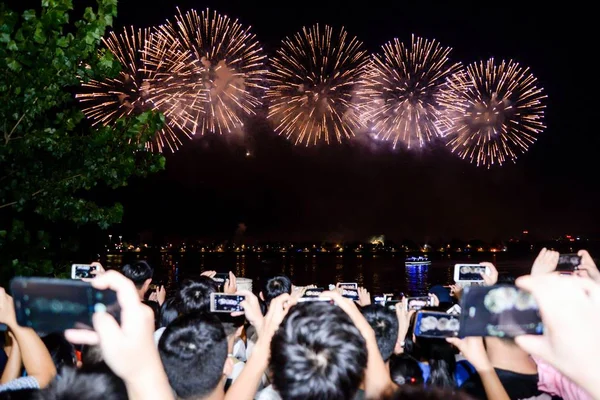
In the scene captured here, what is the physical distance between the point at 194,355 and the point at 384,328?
5.52 ft

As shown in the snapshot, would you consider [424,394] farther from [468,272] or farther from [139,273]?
[139,273]

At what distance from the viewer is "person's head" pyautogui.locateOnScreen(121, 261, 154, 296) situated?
20.1 ft

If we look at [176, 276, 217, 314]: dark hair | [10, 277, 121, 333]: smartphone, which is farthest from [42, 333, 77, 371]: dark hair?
[10, 277, 121, 333]: smartphone

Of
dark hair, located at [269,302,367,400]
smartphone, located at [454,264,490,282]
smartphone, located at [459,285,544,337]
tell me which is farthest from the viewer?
smartphone, located at [454,264,490,282]

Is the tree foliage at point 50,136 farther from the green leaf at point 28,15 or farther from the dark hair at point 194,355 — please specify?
the dark hair at point 194,355

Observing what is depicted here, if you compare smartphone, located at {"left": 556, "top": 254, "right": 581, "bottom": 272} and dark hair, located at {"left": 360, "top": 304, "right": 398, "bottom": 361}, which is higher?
smartphone, located at {"left": 556, "top": 254, "right": 581, "bottom": 272}

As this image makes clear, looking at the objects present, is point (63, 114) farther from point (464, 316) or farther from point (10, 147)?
point (464, 316)

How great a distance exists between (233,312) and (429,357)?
2.13 meters

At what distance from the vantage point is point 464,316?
2.31m

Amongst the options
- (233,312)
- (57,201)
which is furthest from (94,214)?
(233,312)

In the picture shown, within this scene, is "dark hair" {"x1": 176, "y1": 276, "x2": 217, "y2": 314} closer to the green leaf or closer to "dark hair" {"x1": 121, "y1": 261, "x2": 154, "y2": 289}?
"dark hair" {"x1": 121, "y1": 261, "x2": 154, "y2": 289}

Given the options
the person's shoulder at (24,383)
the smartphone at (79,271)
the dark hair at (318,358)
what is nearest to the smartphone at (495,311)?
the dark hair at (318,358)

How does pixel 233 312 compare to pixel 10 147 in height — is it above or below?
below

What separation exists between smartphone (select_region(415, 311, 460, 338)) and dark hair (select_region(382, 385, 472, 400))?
109 cm
